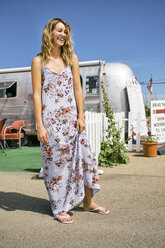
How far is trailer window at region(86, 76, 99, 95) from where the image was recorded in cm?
897

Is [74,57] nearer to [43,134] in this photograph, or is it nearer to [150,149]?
[43,134]

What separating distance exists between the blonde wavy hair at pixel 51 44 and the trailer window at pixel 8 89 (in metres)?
7.25

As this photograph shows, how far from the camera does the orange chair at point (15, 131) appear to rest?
8875 mm

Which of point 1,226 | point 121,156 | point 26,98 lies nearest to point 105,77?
point 26,98

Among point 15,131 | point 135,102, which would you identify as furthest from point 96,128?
point 15,131

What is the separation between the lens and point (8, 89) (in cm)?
993

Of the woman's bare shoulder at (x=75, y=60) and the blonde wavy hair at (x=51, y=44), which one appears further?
the woman's bare shoulder at (x=75, y=60)

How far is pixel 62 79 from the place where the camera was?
9.05 feet

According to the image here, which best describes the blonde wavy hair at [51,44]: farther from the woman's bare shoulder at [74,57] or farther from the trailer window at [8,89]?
the trailer window at [8,89]

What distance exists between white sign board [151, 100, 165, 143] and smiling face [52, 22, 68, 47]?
18.2 ft

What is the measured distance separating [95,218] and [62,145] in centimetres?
81

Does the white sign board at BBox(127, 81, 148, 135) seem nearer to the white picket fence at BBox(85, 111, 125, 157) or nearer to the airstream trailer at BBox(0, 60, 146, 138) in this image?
the airstream trailer at BBox(0, 60, 146, 138)

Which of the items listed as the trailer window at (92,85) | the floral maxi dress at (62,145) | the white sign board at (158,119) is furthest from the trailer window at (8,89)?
the floral maxi dress at (62,145)

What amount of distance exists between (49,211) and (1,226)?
58cm
